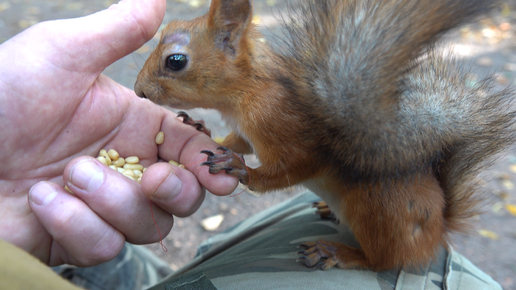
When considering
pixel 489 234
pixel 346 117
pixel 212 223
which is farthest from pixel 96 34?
pixel 489 234

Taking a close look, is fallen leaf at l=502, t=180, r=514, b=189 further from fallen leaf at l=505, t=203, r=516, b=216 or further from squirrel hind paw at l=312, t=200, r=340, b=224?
squirrel hind paw at l=312, t=200, r=340, b=224

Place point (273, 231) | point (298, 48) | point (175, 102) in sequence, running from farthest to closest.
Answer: point (273, 231) < point (175, 102) < point (298, 48)

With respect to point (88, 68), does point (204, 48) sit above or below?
above

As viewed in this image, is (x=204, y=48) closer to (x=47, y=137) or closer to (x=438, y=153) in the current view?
(x=47, y=137)

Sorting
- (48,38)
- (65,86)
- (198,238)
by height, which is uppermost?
(48,38)

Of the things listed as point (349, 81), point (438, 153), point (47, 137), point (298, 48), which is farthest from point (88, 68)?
point (438, 153)

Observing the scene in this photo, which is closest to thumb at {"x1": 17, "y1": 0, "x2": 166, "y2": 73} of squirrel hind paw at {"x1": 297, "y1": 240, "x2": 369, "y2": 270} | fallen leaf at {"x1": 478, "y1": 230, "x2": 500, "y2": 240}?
squirrel hind paw at {"x1": 297, "y1": 240, "x2": 369, "y2": 270}

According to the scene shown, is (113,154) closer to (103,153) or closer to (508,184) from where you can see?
(103,153)
